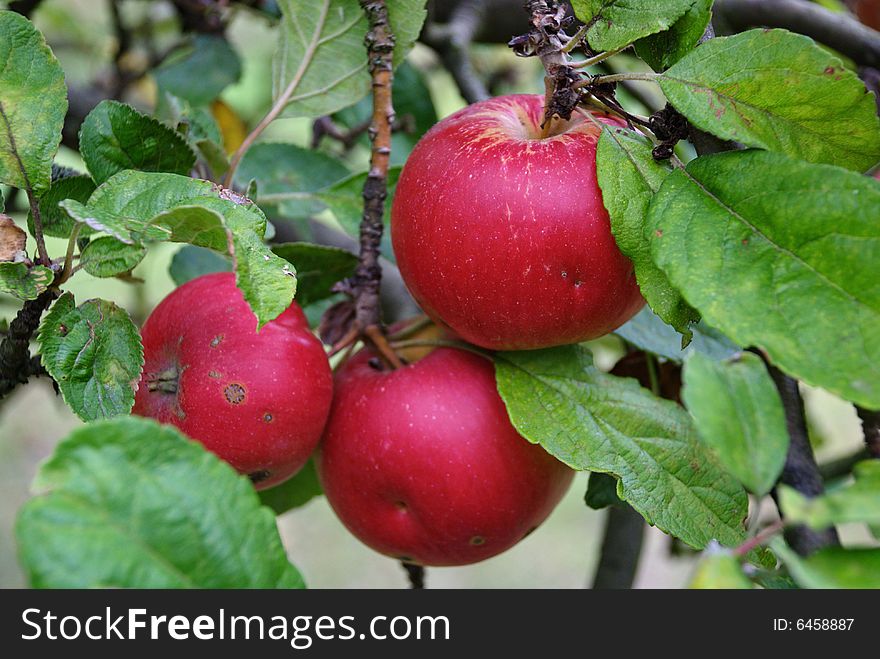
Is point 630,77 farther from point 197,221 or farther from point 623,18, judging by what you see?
point 197,221

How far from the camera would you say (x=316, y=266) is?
0.77 metres

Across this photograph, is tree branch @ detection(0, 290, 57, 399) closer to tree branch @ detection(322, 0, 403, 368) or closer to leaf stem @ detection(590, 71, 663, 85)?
tree branch @ detection(322, 0, 403, 368)

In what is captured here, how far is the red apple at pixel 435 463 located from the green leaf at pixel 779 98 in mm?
259

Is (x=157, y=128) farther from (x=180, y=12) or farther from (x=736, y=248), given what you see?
(x=180, y=12)

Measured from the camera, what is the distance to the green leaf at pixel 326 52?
2.43 ft

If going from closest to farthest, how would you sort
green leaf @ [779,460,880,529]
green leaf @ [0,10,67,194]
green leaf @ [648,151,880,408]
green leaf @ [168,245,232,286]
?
green leaf @ [779,460,880,529]
green leaf @ [648,151,880,408]
green leaf @ [0,10,67,194]
green leaf @ [168,245,232,286]

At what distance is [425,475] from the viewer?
2.19ft

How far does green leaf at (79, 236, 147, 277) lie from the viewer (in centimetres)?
54

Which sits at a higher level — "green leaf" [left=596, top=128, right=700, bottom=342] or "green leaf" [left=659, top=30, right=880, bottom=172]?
"green leaf" [left=659, top=30, right=880, bottom=172]

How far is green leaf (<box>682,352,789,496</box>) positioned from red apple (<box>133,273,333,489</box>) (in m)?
0.31

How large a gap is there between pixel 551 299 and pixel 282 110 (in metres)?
0.35

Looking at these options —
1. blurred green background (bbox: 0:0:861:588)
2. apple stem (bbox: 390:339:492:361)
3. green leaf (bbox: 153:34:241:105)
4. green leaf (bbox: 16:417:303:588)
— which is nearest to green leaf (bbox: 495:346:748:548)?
apple stem (bbox: 390:339:492:361)

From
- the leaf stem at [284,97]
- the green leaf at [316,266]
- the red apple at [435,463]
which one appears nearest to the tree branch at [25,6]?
the leaf stem at [284,97]

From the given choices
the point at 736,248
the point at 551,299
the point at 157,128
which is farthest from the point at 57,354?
the point at 736,248
